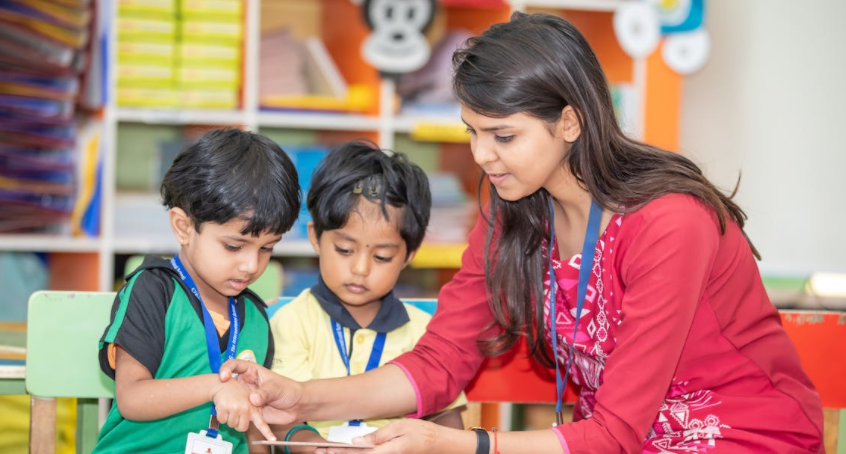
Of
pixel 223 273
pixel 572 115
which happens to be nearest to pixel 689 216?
pixel 572 115

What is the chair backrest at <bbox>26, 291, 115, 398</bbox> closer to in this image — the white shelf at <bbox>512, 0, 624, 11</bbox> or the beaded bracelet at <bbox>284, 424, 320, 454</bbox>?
the beaded bracelet at <bbox>284, 424, 320, 454</bbox>

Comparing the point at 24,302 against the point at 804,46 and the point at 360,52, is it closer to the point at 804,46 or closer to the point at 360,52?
the point at 360,52

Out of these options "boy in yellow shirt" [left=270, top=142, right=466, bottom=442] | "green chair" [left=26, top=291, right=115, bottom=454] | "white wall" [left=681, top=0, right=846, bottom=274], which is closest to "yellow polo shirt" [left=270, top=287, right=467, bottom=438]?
"boy in yellow shirt" [left=270, top=142, right=466, bottom=442]

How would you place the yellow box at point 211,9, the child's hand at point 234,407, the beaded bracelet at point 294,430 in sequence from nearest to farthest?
the child's hand at point 234,407 → the beaded bracelet at point 294,430 → the yellow box at point 211,9

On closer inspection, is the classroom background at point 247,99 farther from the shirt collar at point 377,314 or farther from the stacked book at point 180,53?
Result: the shirt collar at point 377,314

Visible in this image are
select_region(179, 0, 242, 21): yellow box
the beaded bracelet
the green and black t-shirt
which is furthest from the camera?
select_region(179, 0, 242, 21): yellow box

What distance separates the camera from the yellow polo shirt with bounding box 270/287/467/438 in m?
1.75

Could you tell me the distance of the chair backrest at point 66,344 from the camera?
1703mm

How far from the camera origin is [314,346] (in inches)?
70.9

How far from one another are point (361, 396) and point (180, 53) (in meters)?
1.83

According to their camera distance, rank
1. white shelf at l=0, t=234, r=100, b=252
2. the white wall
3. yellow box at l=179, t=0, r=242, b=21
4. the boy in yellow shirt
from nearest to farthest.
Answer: the boy in yellow shirt < white shelf at l=0, t=234, r=100, b=252 < yellow box at l=179, t=0, r=242, b=21 < the white wall

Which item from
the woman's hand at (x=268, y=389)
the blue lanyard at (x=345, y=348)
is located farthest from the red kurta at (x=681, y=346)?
the woman's hand at (x=268, y=389)

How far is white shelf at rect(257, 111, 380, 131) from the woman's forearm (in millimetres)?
1575

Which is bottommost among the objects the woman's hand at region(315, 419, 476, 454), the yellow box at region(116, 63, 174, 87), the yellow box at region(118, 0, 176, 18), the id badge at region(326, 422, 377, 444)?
the id badge at region(326, 422, 377, 444)
